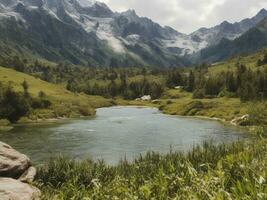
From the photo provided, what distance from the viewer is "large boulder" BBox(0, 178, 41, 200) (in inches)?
1220

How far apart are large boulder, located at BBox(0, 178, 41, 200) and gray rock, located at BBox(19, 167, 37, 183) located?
378cm

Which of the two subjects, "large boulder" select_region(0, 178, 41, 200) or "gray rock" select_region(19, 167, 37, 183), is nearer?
"large boulder" select_region(0, 178, 41, 200)

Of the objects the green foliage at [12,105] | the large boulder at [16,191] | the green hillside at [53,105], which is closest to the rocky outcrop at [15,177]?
the large boulder at [16,191]

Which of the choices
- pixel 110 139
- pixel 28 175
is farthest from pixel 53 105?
pixel 28 175

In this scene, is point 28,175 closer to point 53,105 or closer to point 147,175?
point 147,175

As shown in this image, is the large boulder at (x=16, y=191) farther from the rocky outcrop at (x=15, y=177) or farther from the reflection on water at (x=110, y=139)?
the reflection on water at (x=110, y=139)

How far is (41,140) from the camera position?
87.1 metres

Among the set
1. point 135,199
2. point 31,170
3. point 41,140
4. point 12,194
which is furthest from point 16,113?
point 135,199

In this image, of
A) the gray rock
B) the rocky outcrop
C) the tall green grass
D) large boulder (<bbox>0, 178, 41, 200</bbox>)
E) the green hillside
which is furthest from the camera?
the green hillside

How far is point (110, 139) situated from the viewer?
284 ft

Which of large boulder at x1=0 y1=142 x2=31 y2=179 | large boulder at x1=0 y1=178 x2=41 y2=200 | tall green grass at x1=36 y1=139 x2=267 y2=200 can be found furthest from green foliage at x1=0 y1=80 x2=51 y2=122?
large boulder at x1=0 y1=178 x2=41 y2=200

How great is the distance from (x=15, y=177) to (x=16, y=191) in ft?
27.1

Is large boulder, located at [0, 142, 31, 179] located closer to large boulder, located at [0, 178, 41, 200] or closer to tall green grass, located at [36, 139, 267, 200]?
tall green grass, located at [36, 139, 267, 200]

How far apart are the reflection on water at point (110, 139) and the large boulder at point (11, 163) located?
2020 centimetres
